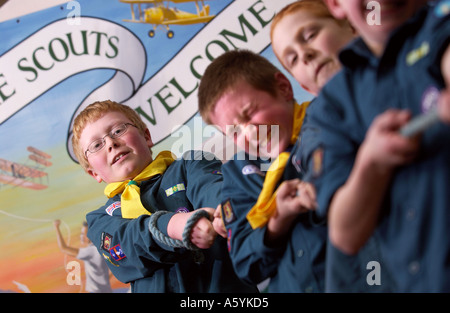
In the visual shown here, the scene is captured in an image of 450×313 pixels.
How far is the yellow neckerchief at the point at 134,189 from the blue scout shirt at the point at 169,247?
0.6 inches

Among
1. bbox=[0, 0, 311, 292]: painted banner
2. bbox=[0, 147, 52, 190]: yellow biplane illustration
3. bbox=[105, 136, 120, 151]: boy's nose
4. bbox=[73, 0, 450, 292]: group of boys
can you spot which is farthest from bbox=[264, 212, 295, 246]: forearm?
bbox=[0, 147, 52, 190]: yellow biplane illustration

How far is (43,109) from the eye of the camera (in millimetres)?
1573

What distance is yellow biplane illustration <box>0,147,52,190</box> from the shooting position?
1571mm

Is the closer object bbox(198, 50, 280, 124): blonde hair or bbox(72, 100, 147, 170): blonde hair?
bbox(198, 50, 280, 124): blonde hair

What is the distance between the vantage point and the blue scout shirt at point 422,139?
0.47 m

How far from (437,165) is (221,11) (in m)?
1.10

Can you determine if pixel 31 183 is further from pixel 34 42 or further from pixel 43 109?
pixel 34 42

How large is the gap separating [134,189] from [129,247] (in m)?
0.12

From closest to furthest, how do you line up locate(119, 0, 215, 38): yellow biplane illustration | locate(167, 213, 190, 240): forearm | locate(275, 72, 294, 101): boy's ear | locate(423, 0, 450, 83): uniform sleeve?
locate(423, 0, 450, 83): uniform sleeve → locate(275, 72, 294, 101): boy's ear → locate(167, 213, 190, 240): forearm → locate(119, 0, 215, 38): yellow biplane illustration

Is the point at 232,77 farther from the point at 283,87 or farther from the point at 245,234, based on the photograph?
the point at 245,234

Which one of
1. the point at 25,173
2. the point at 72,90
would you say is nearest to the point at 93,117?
the point at 72,90

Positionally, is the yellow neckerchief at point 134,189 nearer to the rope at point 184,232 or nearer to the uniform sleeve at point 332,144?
the rope at point 184,232

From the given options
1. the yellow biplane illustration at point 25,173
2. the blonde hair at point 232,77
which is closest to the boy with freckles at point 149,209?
the blonde hair at point 232,77

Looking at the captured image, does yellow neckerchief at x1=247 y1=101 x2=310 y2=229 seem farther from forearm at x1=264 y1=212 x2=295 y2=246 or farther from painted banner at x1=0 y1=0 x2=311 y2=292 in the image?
painted banner at x1=0 y1=0 x2=311 y2=292
